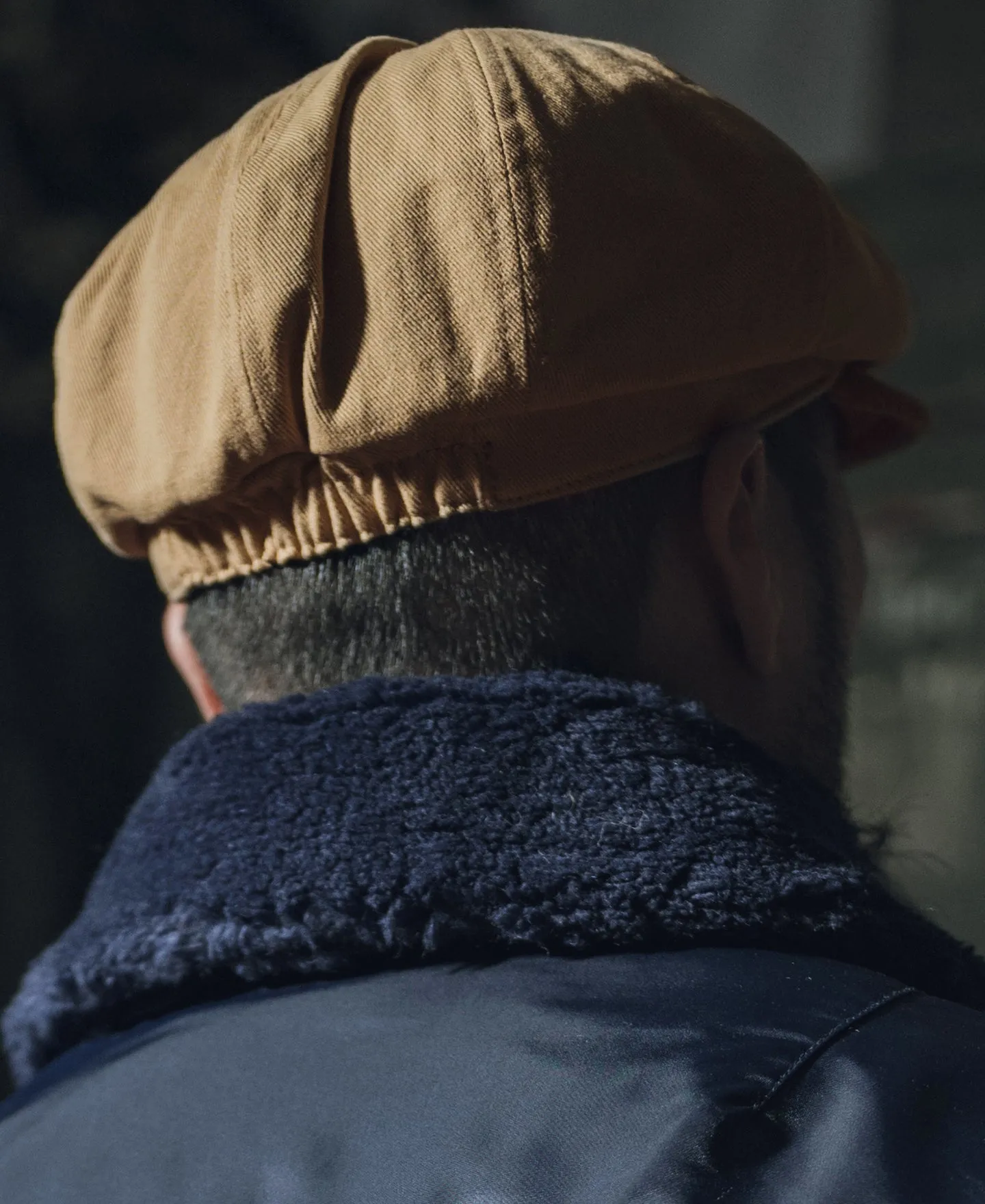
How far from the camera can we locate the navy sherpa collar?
938 millimetres

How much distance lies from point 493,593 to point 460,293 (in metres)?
0.23

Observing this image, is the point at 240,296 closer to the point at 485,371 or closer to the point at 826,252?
the point at 485,371

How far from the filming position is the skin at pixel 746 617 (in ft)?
3.71

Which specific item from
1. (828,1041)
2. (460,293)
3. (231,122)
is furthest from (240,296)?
(231,122)

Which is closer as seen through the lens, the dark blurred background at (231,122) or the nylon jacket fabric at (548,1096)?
the nylon jacket fabric at (548,1096)

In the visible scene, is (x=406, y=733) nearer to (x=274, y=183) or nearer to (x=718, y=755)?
(x=718, y=755)

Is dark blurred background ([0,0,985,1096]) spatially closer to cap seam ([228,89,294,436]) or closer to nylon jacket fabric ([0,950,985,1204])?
cap seam ([228,89,294,436])

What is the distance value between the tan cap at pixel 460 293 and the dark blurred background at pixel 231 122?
1.44 metres

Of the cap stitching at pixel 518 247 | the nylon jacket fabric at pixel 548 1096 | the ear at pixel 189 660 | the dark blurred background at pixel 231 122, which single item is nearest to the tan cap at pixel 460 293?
the cap stitching at pixel 518 247

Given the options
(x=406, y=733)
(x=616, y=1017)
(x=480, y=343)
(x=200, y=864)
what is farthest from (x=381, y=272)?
(x=616, y=1017)

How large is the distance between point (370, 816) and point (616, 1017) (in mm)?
220

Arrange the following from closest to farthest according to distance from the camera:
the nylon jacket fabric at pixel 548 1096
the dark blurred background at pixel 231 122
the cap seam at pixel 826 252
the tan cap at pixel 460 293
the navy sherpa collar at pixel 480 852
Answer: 1. the nylon jacket fabric at pixel 548 1096
2. the navy sherpa collar at pixel 480 852
3. the tan cap at pixel 460 293
4. the cap seam at pixel 826 252
5. the dark blurred background at pixel 231 122

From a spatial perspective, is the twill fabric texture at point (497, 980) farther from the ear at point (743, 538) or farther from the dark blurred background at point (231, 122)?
the dark blurred background at point (231, 122)

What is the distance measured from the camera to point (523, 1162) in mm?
810
